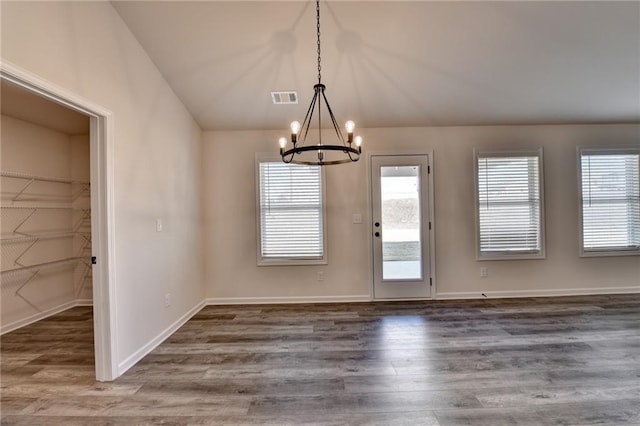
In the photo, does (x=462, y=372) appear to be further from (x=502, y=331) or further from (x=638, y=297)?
(x=638, y=297)

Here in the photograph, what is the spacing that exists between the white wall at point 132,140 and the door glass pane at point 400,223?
2.66 metres

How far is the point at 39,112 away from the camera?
3.41 m

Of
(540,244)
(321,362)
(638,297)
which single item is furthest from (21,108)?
(638,297)

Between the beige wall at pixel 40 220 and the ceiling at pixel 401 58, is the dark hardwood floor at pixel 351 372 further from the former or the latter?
the ceiling at pixel 401 58

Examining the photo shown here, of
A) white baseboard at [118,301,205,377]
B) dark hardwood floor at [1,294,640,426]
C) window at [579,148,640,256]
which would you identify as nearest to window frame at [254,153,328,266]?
dark hardwood floor at [1,294,640,426]

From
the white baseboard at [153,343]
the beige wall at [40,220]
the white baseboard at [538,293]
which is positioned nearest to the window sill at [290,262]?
the white baseboard at [153,343]

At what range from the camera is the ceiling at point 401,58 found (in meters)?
2.63

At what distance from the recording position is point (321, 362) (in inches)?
100

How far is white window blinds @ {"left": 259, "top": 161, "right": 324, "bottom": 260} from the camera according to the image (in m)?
4.22

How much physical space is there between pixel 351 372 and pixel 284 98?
3036 millimetres

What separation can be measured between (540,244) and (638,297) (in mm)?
1455

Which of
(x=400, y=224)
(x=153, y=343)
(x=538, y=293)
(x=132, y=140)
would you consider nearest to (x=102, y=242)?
(x=132, y=140)

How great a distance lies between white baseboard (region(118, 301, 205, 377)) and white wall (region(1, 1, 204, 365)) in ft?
0.13

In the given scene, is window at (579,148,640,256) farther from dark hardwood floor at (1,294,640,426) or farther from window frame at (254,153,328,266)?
window frame at (254,153,328,266)
